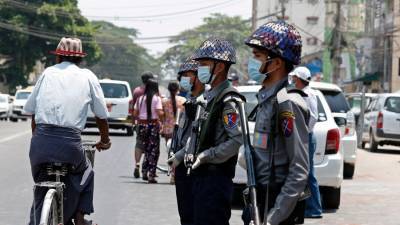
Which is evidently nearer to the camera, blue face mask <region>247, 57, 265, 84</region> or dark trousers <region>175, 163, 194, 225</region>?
blue face mask <region>247, 57, 265, 84</region>

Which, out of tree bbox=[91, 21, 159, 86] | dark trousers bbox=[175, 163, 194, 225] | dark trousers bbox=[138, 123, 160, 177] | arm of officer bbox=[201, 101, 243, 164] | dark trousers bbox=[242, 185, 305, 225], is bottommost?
tree bbox=[91, 21, 159, 86]

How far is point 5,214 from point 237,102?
19.1 feet

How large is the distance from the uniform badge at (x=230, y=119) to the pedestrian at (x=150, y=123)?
9.44 meters

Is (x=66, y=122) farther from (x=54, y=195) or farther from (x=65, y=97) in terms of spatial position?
(x=54, y=195)

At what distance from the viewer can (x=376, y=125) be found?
2883cm

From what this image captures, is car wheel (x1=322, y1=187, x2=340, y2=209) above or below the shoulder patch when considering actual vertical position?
below

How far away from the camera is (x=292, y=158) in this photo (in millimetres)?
5160

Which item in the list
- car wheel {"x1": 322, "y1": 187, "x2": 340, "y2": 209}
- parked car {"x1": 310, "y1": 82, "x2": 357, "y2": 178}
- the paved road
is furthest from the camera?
parked car {"x1": 310, "y1": 82, "x2": 357, "y2": 178}

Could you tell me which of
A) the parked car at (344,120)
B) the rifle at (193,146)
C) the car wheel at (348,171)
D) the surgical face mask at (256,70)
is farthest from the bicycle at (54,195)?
the car wheel at (348,171)

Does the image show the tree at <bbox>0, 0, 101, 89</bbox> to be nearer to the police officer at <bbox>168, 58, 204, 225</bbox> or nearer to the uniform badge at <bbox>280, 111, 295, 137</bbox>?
the police officer at <bbox>168, 58, 204, 225</bbox>

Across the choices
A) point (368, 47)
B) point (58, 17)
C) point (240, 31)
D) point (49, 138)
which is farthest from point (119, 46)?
point (49, 138)

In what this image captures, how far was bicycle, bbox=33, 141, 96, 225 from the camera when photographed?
6879 mm

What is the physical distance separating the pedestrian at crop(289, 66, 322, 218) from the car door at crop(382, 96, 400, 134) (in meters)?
16.8

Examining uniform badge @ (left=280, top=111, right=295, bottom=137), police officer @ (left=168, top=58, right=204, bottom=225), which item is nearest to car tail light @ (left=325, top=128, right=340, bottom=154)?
police officer @ (left=168, top=58, right=204, bottom=225)
